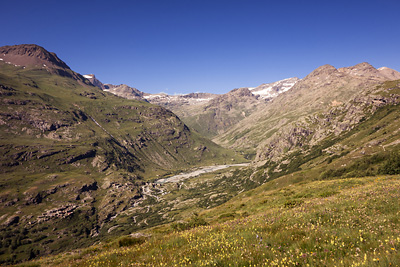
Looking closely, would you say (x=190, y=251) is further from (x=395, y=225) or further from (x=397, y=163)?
(x=397, y=163)

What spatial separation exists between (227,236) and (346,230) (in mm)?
6058

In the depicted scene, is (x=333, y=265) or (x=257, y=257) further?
(x=257, y=257)

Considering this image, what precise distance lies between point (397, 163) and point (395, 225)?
67.0m

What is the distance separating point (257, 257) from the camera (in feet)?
25.7

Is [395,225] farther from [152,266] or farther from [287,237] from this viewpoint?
[152,266]

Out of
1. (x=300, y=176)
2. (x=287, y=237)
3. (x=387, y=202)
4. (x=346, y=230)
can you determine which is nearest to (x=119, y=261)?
(x=287, y=237)

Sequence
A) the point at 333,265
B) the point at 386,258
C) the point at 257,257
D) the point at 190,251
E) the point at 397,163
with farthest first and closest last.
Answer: the point at 397,163 < the point at 190,251 < the point at 257,257 < the point at 333,265 < the point at 386,258

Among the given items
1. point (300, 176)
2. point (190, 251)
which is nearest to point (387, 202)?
point (190, 251)

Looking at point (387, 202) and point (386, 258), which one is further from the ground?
point (386, 258)

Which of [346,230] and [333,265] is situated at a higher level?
[333,265]

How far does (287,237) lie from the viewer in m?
9.39

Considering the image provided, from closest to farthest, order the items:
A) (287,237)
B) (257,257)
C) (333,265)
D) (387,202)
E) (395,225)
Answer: (333,265) → (257,257) → (395,225) → (287,237) → (387,202)

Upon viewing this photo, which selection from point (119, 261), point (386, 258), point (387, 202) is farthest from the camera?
point (387, 202)

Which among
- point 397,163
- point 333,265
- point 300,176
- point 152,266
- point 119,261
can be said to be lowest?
point 300,176
